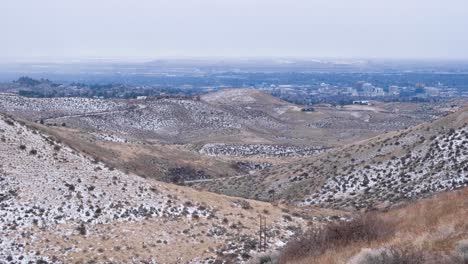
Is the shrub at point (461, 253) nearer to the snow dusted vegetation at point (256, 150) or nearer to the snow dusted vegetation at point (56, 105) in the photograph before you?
the snow dusted vegetation at point (256, 150)

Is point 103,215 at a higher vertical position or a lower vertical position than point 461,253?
lower

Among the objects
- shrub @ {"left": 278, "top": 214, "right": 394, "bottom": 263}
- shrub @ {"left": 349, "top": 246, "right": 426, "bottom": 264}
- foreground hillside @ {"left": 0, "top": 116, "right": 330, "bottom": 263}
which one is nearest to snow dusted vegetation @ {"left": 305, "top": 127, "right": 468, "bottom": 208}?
foreground hillside @ {"left": 0, "top": 116, "right": 330, "bottom": 263}

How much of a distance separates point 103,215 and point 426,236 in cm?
1718

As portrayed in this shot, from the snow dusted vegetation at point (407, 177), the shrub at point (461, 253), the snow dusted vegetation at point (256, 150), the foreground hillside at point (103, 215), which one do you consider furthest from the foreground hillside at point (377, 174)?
the snow dusted vegetation at point (256, 150)

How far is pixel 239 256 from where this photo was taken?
23.3 meters

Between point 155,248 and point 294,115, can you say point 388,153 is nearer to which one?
point 155,248

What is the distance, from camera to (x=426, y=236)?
13078mm

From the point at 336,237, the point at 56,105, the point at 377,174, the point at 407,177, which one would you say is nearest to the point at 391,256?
the point at 336,237

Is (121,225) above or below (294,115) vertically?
above

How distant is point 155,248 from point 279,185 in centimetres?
2436

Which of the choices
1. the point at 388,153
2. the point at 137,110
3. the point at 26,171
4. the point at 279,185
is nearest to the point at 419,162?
the point at 388,153

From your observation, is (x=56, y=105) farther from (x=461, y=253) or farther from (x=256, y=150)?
(x=461, y=253)

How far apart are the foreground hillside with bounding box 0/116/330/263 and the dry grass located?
8.31 metres

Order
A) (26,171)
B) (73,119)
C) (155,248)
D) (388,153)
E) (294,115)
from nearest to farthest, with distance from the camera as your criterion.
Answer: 1. (155,248)
2. (26,171)
3. (388,153)
4. (73,119)
5. (294,115)
